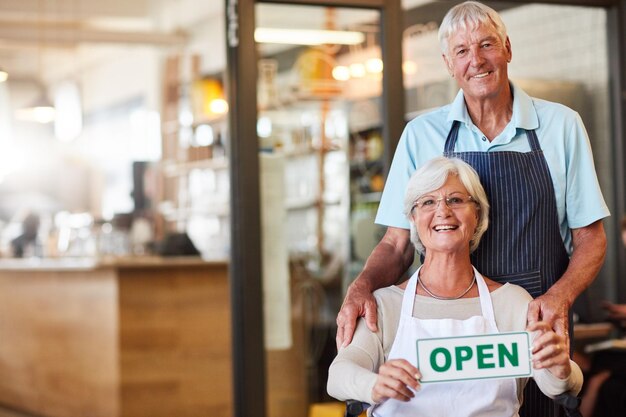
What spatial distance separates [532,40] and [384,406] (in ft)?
9.28

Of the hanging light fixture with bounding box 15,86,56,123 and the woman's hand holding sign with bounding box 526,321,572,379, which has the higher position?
the hanging light fixture with bounding box 15,86,56,123

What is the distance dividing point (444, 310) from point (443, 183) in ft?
0.81

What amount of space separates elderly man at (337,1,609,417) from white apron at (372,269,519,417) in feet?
0.40

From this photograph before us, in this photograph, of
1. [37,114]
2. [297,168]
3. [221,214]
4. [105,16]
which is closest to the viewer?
[297,168]

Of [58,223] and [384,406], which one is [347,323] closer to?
[384,406]

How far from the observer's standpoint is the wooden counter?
6500 millimetres

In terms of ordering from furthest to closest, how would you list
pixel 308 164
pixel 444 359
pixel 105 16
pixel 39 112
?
1. pixel 39 112
2. pixel 105 16
3. pixel 308 164
4. pixel 444 359

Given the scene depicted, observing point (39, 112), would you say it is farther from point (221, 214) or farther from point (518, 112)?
point (518, 112)

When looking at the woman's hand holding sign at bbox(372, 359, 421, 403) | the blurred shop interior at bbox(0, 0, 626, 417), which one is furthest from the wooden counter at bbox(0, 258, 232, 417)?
the woman's hand holding sign at bbox(372, 359, 421, 403)

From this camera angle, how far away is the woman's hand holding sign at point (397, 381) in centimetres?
182

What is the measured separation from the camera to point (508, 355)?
6.05ft

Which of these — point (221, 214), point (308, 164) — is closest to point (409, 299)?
point (308, 164)

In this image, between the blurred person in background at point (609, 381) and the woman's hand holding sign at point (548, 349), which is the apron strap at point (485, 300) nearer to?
the woman's hand holding sign at point (548, 349)

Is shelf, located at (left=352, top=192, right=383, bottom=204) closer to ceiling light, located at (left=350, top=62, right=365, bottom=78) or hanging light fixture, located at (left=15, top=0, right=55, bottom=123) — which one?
ceiling light, located at (left=350, top=62, right=365, bottom=78)
